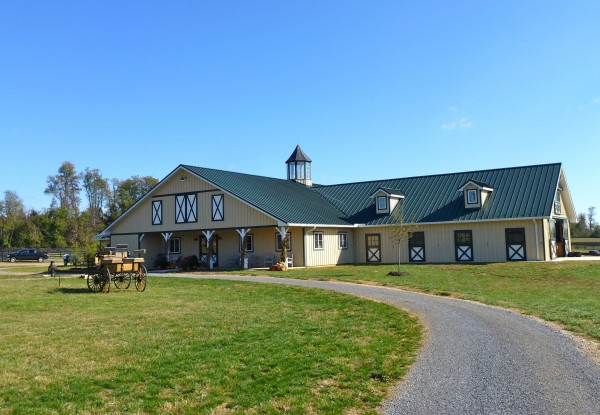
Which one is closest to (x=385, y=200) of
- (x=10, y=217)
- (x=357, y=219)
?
(x=357, y=219)

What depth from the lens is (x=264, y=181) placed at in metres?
35.4

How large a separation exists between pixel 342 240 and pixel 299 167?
9400 millimetres

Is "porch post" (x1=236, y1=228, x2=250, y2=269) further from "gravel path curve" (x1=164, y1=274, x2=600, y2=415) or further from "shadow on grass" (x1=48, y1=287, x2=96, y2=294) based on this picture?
"gravel path curve" (x1=164, y1=274, x2=600, y2=415)

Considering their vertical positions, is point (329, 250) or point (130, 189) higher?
point (130, 189)

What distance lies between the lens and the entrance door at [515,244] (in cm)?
2783

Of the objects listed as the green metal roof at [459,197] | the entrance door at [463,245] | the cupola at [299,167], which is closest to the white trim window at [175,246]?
the cupola at [299,167]

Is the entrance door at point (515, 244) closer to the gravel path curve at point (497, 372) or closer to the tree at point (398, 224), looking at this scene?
the tree at point (398, 224)

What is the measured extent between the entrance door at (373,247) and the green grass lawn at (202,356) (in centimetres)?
1858

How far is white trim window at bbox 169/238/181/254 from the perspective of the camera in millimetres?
35094

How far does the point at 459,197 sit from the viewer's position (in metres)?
31.4

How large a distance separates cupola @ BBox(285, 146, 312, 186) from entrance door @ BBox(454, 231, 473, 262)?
14.0m

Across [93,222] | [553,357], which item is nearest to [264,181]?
[553,357]

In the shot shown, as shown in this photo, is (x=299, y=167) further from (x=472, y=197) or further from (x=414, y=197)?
(x=472, y=197)

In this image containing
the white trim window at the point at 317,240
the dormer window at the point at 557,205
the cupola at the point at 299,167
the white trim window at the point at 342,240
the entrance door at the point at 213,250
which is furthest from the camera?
the cupola at the point at 299,167
